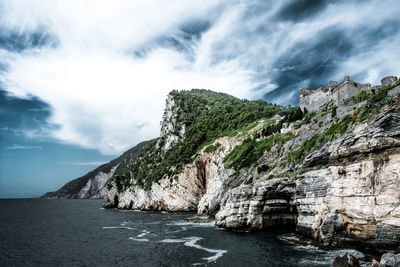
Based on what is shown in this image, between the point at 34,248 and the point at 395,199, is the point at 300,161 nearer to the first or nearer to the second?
the point at 395,199

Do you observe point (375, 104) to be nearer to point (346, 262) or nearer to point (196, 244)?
point (346, 262)

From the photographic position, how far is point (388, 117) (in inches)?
931

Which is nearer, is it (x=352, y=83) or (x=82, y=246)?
(x=82, y=246)

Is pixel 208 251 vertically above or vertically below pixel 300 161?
below

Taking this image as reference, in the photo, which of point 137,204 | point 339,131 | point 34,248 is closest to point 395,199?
point 339,131

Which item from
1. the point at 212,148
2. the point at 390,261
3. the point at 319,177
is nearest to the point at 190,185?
the point at 212,148

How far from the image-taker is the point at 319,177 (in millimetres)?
Answer: 28688

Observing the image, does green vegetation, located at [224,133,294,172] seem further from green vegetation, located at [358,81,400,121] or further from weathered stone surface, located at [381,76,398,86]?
green vegetation, located at [358,81,400,121]

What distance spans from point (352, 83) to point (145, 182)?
2754 inches

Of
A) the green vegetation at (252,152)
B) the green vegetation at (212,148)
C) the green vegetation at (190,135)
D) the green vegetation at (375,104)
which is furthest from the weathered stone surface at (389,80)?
the green vegetation at (212,148)

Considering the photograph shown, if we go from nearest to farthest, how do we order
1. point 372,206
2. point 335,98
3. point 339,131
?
1. point 372,206
2. point 339,131
3. point 335,98

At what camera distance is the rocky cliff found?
871 inches

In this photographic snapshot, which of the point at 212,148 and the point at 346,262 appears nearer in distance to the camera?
the point at 346,262

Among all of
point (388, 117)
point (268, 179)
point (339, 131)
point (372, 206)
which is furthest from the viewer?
point (268, 179)
